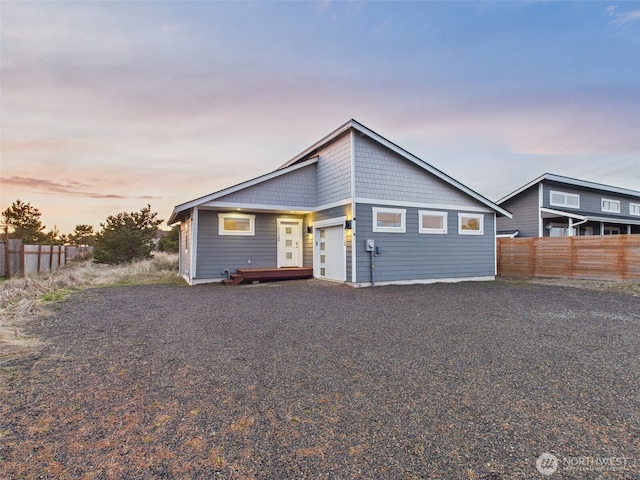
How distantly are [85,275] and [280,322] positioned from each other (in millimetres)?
11638

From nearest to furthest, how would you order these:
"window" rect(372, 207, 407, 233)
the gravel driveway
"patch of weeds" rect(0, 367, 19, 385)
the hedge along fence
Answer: the gravel driveway → "patch of weeds" rect(0, 367, 19, 385) → "window" rect(372, 207, 407, 233) → the hedge along fence

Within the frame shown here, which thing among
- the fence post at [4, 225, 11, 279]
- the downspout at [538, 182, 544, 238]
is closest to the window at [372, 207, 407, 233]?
the downspout at [538, 182, 544, 238]

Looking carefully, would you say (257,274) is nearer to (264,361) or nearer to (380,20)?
(264,361)

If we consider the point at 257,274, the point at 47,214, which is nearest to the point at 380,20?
the point at 257,274

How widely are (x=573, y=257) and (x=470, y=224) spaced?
15.3 feet

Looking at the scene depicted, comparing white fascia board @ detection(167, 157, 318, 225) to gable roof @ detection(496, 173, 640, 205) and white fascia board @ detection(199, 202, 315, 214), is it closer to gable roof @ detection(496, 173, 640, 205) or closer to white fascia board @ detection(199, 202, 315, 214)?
white fascia board @ detection(199, 202, 315, 214)

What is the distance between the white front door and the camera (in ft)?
42.2

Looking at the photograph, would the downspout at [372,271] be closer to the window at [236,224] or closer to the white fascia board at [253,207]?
the white fascia board at [253,207]

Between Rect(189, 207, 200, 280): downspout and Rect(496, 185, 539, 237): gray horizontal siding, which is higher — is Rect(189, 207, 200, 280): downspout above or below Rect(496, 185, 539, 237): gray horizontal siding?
below

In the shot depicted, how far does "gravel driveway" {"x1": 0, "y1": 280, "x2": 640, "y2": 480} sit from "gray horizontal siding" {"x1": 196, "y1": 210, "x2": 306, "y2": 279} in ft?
18.9

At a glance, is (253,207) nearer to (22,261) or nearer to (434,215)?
(434,215)

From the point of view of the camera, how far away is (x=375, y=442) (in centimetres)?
216

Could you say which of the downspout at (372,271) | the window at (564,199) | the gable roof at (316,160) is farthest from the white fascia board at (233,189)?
the window at (564,199)

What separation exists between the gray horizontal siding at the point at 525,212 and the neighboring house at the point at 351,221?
6921mm
